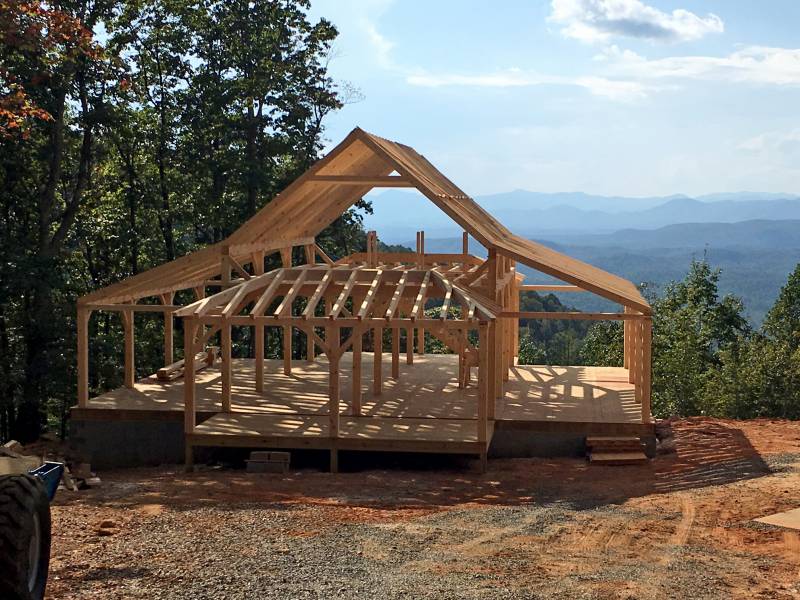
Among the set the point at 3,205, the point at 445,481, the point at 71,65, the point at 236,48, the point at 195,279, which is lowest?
the point at 445,481

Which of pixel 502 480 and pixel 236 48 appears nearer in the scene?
pixel 502 480

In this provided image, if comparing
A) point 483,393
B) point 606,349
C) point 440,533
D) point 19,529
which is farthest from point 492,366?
point 606,349

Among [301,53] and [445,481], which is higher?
[301,53]

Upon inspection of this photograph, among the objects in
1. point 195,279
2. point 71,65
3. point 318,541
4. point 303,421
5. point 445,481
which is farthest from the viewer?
point 71,65

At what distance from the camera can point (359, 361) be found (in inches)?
624

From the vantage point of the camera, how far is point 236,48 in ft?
98.8

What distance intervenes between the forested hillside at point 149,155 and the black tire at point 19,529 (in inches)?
682

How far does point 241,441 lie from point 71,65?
41.2ft

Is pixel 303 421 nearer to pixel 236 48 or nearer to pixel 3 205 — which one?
pixel 3 205

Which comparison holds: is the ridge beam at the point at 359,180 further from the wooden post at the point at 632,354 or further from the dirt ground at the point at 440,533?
the wooden post at the point at 632,354

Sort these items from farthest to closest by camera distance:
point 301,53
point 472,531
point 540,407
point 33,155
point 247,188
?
1. point 301,53
2. point 247,188
3. point 33,155
4. point 540,407
5. point 472,531

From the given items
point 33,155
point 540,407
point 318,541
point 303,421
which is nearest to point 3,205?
point 33,155

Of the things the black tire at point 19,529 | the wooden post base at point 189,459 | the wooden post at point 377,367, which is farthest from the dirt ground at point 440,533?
the wooden post at point 377,367

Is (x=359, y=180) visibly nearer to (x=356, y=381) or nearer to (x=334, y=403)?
(x=356, y=381)
